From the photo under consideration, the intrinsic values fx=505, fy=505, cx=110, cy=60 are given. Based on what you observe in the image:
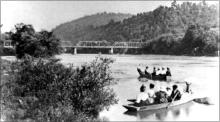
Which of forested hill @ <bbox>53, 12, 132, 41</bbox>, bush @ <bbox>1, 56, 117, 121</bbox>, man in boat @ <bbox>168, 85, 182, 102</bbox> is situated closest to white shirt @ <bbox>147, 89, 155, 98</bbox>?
man in boat @ <bbox>168, 85, 182, 102</bbox>

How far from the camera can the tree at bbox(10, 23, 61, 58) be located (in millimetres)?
3379

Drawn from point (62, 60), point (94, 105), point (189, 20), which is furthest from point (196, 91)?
point (62, 60)

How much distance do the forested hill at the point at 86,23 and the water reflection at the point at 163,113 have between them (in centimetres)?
60

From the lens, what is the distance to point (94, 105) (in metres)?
3.25

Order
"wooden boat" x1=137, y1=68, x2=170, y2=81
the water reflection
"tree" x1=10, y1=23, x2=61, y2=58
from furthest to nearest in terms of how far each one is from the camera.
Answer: "tree" x1=10, y1=23, x2=61, y2=58 → "wooden boat" x1=137, y1=68, x2=170, y2=81 → the water reflection

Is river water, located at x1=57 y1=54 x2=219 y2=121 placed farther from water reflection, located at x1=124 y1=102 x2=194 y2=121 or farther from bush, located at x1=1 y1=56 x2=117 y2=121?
bush, located at x1=1 y1=56 x2=117 y2=121

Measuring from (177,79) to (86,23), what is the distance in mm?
675

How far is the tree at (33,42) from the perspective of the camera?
338cm

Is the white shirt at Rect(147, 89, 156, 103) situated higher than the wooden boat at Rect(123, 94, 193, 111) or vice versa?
the white shirt at Rect(147, 89, 156, 103)

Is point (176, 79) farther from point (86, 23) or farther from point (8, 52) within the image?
point (8, 52)

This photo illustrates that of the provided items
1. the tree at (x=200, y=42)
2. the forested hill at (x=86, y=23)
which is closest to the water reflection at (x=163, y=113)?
the tree at (x=200, y=42)

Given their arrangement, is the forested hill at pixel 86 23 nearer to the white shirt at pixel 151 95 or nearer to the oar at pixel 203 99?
the white shirt at pixel 151 95

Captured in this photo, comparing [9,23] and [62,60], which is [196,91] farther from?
[9,23]

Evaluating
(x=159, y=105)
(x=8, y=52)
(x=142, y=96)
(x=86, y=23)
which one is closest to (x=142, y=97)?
(x=142, y=96)
